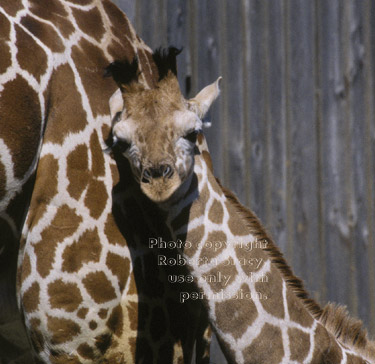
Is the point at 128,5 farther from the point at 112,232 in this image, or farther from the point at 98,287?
the point at 98,287

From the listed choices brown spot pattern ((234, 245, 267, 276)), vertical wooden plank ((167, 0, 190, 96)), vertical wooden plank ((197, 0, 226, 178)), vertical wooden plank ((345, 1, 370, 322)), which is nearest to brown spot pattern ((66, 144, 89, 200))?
brown spot pattern ((234, 245, 267, 276))

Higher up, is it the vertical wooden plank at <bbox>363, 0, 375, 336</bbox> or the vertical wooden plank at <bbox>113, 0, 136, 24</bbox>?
the vertical wooden plank at <bbox>113, 0, 136, 24</bbox>

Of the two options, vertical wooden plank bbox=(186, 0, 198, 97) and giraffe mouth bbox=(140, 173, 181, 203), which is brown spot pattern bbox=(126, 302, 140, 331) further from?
vertical wooden plank bbox=(186, 0, 198, 97)

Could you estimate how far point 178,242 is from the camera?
281 centimetres

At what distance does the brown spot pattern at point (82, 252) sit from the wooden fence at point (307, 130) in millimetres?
1873

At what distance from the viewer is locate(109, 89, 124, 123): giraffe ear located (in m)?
2.81

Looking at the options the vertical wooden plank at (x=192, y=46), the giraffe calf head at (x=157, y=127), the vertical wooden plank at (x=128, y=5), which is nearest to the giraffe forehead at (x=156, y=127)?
the giraffe calf head at (x=157, y=127)

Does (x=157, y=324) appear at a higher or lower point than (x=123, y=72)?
lower

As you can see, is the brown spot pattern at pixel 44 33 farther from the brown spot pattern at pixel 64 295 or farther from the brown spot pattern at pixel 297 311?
the brown spot pattern at pixel 297 311

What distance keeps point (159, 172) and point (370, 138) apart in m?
2.32

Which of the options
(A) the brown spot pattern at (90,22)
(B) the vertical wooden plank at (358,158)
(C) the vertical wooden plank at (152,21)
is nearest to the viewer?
(A) the brown spot pattern at (90,22)

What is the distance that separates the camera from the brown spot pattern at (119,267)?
110 inches

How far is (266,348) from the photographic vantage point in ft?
9.11

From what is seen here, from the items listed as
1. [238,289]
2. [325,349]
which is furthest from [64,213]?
[325,349]
